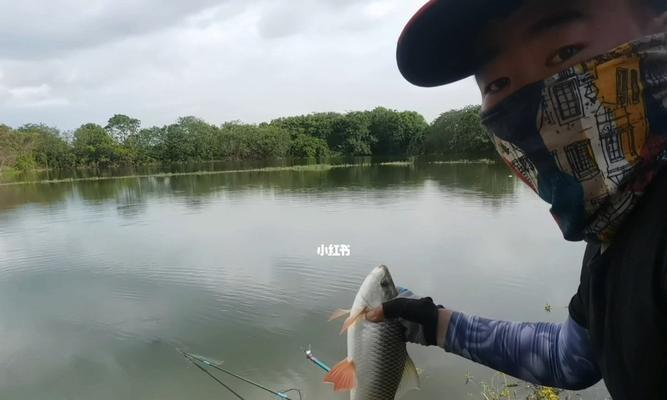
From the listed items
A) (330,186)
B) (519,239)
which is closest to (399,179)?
(330,186)

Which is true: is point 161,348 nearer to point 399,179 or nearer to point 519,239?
point 519,239

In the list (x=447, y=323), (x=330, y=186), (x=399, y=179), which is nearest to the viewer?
(x=447, y=323)

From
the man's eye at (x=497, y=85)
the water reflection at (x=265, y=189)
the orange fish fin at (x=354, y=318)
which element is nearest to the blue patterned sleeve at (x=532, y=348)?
the orange fish fin at (x=354, y=318)

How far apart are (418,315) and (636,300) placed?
2.90 feet

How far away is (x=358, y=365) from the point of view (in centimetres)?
171

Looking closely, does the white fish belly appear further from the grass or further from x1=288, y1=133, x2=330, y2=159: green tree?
x1=288, y1=133, x2=330, y2=159: green tree

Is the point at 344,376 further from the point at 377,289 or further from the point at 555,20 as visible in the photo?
the point at 555,20

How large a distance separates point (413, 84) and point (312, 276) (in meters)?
7.75

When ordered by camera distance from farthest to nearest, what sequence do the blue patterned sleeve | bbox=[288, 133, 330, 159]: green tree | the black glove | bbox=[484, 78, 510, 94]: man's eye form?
bbox=[288, 133, 330, 159]: green tree, the black glove, the blue patterned sleeve, bbox=[484, 78, 510, 94]: man's eye

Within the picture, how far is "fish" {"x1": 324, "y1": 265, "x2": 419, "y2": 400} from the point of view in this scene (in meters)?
1.69

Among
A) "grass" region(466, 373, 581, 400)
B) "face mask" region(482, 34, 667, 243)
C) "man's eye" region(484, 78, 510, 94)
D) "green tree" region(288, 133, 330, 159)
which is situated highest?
"green tree" region(288, 133, 330, 159)

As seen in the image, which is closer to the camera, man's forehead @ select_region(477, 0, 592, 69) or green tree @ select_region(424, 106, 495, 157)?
man's forehead @ select_region(477, 0, 592, 69)

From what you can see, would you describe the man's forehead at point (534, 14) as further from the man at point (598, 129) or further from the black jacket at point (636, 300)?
the black jacket at point (636, 300)

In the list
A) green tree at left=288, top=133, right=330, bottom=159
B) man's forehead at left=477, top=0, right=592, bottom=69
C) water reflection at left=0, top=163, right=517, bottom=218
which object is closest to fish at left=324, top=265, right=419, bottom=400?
man's forehead at left=477, top=0, right=592, bottom=69
